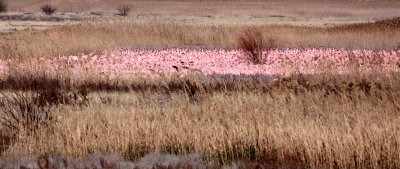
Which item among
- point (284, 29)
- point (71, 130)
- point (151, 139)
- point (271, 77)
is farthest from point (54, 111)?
point (284, 29)

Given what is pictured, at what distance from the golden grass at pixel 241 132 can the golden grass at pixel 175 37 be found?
14214mm

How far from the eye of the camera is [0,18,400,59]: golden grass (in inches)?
1046

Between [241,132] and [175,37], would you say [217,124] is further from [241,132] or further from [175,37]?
[175,37]

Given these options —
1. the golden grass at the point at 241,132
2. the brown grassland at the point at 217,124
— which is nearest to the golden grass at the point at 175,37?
the brown grassland at the point at 217,124

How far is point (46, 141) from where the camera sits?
9.54 meters

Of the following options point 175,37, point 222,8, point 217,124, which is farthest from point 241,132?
point 222,8

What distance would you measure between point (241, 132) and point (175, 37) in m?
21.6

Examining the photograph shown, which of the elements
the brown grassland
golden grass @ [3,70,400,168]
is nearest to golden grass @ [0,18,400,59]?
the brown grassland

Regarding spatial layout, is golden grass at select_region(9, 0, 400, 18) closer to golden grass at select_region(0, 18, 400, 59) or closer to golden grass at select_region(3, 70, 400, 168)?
golden grass at select_region(0, 18, 400, 59)

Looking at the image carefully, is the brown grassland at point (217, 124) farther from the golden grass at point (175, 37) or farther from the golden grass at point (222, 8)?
the golden grass at point (222, 8)

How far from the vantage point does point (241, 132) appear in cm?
942

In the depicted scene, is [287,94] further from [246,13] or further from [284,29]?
[246,13]

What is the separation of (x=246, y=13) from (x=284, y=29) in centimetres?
5844

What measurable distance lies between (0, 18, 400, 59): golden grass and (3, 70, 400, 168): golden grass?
1421 centimetres
